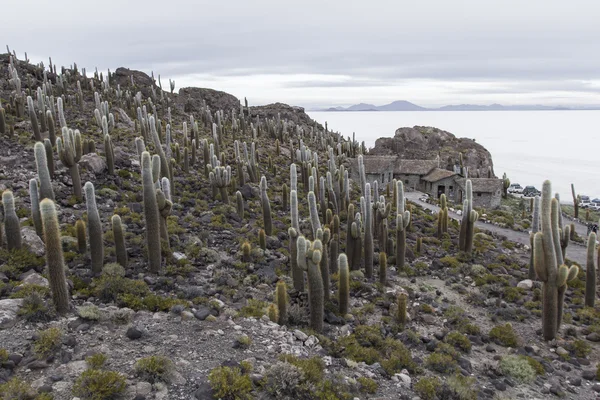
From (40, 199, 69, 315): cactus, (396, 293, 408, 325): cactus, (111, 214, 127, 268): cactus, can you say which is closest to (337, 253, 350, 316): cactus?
(396, 293, 408, 325): cactus

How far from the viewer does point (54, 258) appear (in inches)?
369

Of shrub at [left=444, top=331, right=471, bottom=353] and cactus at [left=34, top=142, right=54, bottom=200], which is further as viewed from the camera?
cactus at [left=34, top=142, right=54, bottom=200]

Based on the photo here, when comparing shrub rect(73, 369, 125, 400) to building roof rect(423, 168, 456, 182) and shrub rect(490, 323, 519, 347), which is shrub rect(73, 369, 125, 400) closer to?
shrub rect(490, 323, 519, 347)

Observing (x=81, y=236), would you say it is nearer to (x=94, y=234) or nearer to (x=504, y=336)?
(x=94, y=234)

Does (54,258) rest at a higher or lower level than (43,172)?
lower

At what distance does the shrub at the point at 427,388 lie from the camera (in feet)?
30.0

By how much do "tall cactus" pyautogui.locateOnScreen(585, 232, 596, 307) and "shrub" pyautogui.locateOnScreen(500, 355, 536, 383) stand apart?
6283mm

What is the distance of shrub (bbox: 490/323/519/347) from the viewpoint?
12664 millimetres

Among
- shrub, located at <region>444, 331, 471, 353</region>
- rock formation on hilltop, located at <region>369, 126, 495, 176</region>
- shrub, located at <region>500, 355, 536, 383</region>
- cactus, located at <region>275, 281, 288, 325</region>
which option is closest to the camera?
shrub, located at <region>500, 355, 536, 383</region>

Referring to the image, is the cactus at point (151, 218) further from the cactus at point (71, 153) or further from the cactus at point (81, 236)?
the cactus at point (71, 153)

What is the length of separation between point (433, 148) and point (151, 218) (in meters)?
57.6

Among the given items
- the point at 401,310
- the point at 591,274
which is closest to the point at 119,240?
the point at 401,310

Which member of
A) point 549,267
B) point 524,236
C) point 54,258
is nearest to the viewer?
point 54,258

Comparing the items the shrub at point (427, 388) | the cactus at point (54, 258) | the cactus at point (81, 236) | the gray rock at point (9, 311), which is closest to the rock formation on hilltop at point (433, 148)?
the cactus at point (81, 236)
